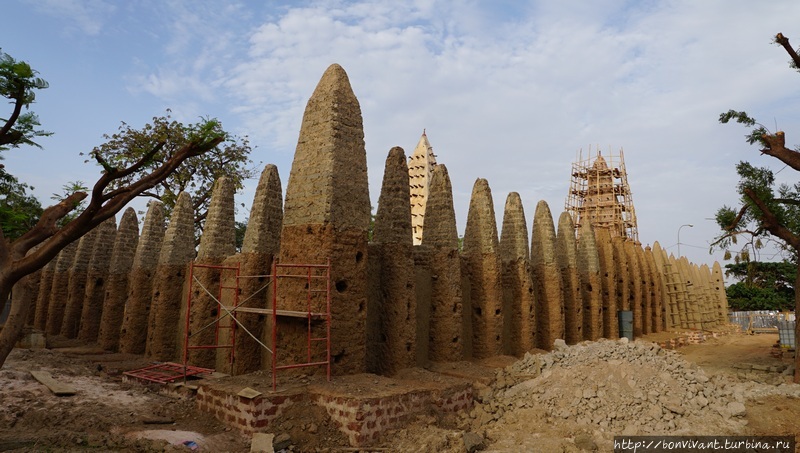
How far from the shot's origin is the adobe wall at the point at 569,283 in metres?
19.4

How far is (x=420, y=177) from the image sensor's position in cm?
3922

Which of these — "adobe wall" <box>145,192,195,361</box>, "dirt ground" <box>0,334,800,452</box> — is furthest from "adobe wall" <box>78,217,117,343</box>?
"dirt ground" <box>0,334,800,452</box>

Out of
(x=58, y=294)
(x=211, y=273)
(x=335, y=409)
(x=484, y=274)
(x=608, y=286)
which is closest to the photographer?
(x=335, y=409)

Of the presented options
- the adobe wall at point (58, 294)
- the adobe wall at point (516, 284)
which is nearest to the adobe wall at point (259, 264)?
the adobe wall at point (516, 284)

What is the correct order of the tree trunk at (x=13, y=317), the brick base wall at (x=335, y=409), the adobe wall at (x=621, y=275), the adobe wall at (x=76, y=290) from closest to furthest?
the tree trunk at (x=13, y=317), the brick base wall at (x=335, y=409), the adobe wall at (x=76, y=290), the adobe wall at (x=621, y=275)

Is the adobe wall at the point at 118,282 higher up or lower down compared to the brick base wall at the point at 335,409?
higher up

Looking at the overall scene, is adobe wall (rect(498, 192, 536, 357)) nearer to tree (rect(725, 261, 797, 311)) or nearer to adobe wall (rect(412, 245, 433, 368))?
adobe wall (rect(412, 245, 433, 368))

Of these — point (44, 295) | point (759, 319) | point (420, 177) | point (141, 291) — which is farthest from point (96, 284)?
point (759, 319)

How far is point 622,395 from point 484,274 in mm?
5793

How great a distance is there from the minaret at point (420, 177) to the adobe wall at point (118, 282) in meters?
21.6

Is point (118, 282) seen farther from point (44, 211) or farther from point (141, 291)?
point (44, 211)

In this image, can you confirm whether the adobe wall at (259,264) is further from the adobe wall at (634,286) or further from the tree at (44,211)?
the adobe wall at (634,286)

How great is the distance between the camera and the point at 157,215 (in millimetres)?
17234

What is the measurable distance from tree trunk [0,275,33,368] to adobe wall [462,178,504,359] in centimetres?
1097
